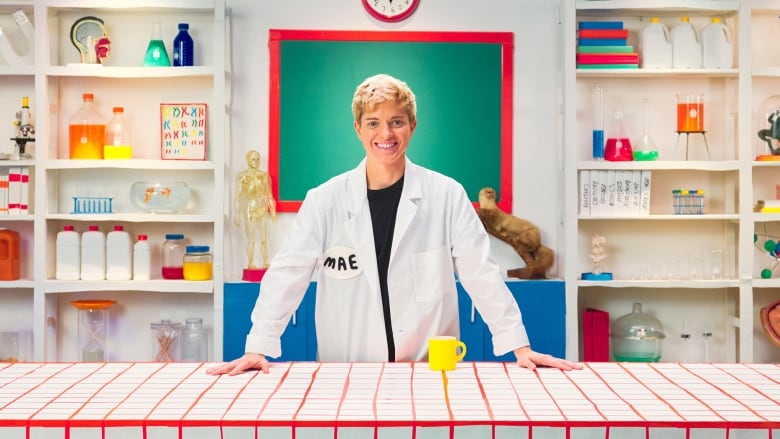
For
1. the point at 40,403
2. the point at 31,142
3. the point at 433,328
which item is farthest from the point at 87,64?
the point at 40,403

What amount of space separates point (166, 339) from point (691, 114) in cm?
275

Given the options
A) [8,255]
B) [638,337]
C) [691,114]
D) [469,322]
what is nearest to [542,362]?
[469,322]

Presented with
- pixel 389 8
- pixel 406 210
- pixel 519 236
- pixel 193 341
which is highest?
pixel 389 8

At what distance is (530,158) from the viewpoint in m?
4.62

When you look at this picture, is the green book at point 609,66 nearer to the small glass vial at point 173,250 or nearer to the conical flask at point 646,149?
the conical flask at point 646,149

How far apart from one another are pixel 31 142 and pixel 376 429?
345 centimetres

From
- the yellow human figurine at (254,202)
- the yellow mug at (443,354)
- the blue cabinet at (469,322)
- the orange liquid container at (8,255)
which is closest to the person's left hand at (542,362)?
the yellow mug at (443,354)

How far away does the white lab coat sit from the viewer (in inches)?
101

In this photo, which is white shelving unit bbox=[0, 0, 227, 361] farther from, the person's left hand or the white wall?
the person's left hand

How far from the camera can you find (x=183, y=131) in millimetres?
4527

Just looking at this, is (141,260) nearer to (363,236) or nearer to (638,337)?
(363,236)

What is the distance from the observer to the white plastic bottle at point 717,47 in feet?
14.6

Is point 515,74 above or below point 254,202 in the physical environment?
above

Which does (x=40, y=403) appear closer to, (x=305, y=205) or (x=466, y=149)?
Result: (x=305, y=205)
